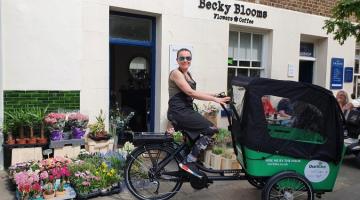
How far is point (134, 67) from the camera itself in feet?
30.4

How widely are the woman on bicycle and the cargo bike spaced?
0.09 meters

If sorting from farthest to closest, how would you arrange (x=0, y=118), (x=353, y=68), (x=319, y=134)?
(x=353, y=68) < (x=0, y=118) < (x=319, y=134)

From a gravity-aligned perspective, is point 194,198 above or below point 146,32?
below

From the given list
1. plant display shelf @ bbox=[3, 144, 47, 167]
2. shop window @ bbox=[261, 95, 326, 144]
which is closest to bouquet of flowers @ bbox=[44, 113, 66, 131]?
plant display shelf @ bbox=[3, 144, 47, 167]

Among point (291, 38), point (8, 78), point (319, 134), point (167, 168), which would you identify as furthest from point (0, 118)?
point (291, 38)

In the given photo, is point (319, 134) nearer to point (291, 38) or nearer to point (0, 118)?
point (0, 118)

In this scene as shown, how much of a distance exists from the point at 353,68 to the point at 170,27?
6.67 m

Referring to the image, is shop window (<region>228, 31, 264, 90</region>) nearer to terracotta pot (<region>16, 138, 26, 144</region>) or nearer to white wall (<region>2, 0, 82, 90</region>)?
white wall (<region>2, 0, 82, 90</region>)

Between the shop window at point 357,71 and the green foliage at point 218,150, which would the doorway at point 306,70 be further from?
the green foliage at point 218,150

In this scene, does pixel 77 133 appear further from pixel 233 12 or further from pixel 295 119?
pixel 233 12

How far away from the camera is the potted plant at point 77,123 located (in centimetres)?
603

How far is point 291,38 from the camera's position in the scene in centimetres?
970

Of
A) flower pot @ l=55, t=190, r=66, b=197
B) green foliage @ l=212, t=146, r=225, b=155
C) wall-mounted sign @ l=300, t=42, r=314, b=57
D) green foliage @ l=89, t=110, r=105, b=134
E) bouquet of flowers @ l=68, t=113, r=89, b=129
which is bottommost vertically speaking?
flower pot @ l=55, t=190, r=66, b=197

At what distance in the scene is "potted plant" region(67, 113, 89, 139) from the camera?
603 cm
